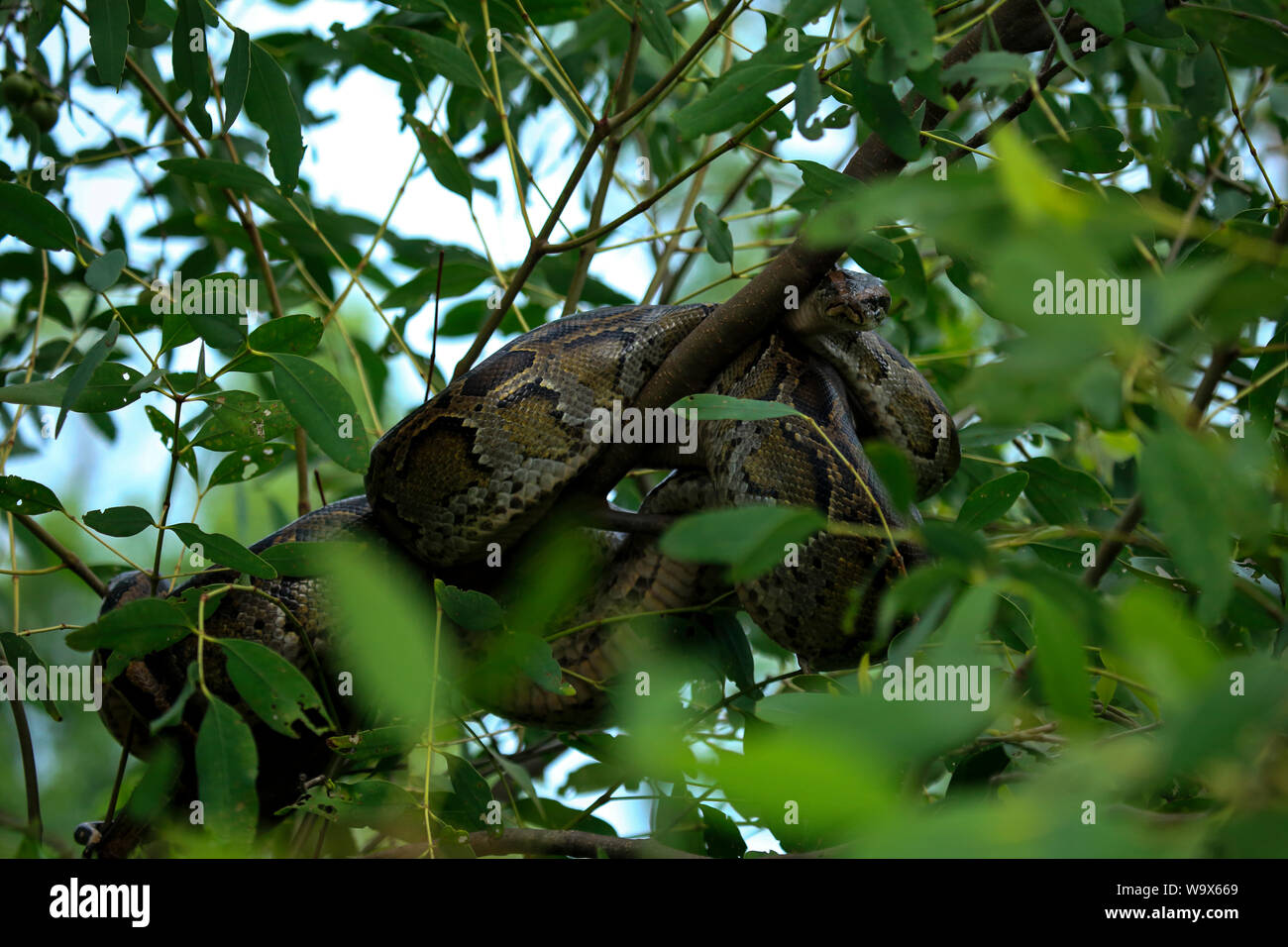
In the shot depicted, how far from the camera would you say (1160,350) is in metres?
1.29

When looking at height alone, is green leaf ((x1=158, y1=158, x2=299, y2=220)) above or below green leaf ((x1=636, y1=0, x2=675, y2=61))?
below

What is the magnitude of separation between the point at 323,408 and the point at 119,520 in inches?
23.0

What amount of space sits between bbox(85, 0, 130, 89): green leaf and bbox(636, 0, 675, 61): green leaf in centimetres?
116

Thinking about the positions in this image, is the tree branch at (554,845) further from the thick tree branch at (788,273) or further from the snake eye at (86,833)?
the thick tree branch at (788,273)

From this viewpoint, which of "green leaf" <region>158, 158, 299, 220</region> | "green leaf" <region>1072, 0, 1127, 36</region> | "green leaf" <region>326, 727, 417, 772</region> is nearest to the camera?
"green leaf" <region>1072, 0, 1127, 36</region>

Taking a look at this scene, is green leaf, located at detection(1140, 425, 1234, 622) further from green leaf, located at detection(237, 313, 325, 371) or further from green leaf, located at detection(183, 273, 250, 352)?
green leaf, located at detection(183, 273, 250, 352)

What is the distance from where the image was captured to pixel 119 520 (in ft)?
6.66

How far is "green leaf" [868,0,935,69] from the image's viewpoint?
1445 millimetres

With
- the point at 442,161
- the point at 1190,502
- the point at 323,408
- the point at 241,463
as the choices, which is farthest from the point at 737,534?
the point at 442,161

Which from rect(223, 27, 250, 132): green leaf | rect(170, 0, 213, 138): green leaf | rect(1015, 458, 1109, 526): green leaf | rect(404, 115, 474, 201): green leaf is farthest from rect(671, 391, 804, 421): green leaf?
rect(404, 115, 474, 201): green leaf

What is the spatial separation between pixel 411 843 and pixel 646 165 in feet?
9.03

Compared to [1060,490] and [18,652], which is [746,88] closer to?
[1060,490]

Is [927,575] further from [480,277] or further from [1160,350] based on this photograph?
[480,277]

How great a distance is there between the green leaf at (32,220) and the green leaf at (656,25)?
4.55 feet
